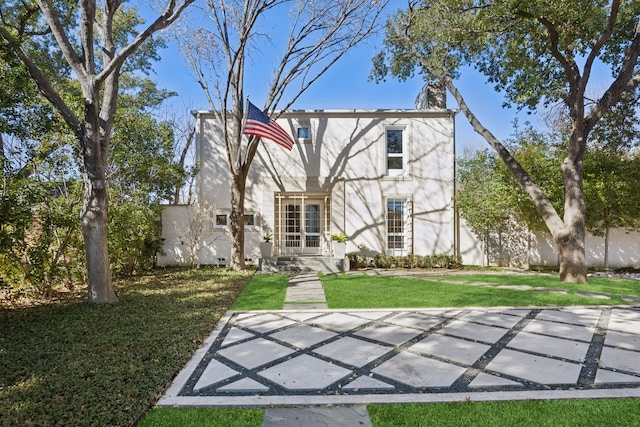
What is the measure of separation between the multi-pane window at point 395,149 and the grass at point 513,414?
9.92 metres

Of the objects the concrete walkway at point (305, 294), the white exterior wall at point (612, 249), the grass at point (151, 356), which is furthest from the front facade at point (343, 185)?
the grass at point (151, 356)

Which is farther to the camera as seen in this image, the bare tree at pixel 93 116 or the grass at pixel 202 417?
the bare tree at pixel 93 116

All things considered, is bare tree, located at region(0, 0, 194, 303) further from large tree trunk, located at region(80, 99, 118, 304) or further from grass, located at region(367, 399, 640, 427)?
grass, located at region(367, 399, 640, 427)

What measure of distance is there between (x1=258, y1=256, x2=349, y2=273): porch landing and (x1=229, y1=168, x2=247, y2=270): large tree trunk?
2.26 ft

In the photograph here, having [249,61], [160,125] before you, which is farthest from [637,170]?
[160,125]

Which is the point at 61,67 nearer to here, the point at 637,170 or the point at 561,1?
the point at 561,1

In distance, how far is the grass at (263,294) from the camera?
18.4 ft

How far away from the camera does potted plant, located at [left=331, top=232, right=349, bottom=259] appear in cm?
1054

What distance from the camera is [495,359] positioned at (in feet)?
10.7

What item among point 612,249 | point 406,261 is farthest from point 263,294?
point 612,249

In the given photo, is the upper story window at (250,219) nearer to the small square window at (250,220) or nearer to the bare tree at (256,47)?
the small square window at (250,220)

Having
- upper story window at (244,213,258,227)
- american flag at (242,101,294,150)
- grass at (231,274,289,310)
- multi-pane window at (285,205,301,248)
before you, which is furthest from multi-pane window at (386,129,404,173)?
grass at (231,274,289,310)

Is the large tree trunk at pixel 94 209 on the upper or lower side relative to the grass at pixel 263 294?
upper

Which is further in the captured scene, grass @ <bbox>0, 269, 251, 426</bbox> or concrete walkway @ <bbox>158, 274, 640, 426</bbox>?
concrete walkway @ <bbox>158, 274, 640, 426</bbox>
